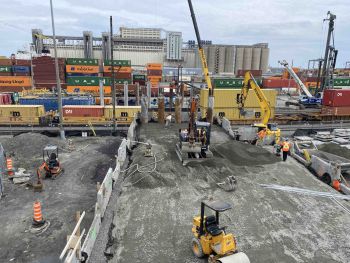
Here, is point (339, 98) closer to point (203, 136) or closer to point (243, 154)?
point (243, 154)

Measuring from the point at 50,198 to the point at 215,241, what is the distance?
463 inches

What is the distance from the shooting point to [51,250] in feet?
37.6

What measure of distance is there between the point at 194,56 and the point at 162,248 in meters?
148

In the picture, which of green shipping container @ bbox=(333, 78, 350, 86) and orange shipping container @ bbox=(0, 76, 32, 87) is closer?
Answer: orange shipping container @ bbox=(0, 76, 32, 87)

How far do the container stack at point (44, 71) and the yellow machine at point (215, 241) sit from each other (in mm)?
55754

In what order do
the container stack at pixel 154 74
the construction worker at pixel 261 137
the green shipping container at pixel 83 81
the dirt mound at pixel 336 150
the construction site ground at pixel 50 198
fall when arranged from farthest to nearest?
the container stack at pixel 154 74
the green shipping container at pixel 83 81
the construction worker at pixel 261 137
the dirt mound at pixel 336 150
the construction site ground at pixel 50 198

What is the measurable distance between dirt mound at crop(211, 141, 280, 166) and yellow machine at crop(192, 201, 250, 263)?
8.85 metres

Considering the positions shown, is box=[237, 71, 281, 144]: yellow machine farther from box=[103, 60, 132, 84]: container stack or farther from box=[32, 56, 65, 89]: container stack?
box=[32, 56, 65, 89]: container stack

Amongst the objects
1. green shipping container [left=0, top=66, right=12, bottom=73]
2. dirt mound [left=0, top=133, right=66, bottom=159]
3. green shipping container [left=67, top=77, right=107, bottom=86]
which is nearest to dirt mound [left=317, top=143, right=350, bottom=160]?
dirt mound [left=0, top=133, right=66, bottom=159]

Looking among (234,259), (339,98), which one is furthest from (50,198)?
(339,98)

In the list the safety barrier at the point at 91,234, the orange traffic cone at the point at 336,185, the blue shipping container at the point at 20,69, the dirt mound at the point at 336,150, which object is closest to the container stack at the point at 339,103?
the dirt mound at the point at 336,150

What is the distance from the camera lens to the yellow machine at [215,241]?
24.9ft

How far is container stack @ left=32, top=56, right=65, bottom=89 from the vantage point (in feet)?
185

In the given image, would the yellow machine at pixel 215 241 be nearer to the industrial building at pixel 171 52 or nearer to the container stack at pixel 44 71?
the container stack at pixel 44 71
